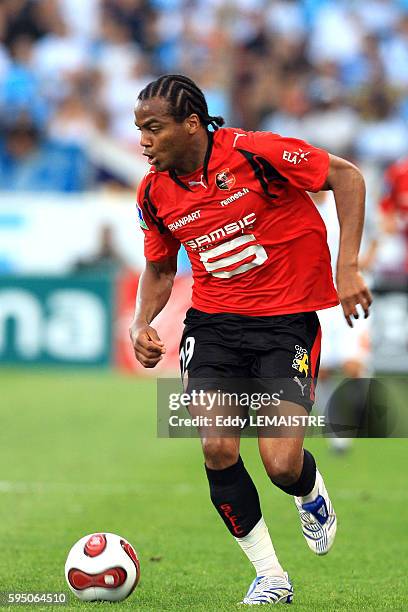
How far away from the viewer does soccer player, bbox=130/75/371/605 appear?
15.8ft

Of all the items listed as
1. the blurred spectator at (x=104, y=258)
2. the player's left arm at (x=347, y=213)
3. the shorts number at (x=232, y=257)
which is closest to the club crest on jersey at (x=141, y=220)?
the shorts number at (x=232, y=257)

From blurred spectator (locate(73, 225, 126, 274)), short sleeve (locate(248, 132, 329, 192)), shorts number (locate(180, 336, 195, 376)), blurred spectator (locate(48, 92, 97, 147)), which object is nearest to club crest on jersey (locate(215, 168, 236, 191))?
short sleeve (locate(248, 132, 329, 192))

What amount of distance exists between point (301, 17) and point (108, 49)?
295cm

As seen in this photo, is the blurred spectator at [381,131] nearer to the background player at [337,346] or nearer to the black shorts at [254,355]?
the background player at [337,346]

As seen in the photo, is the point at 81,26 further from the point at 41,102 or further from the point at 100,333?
the point at 100,333

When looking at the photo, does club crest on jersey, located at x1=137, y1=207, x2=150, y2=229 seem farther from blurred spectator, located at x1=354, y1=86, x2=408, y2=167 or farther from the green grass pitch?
blurred spectator, located at x1=354, y1=86, x2=408, y2=167

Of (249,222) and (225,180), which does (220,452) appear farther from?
(225,180)

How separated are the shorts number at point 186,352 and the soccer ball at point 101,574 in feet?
2.64

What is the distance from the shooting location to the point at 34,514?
7.21 metres

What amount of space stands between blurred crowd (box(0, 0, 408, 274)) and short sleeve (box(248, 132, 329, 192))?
40.2 feet

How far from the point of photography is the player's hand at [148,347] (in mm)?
4910

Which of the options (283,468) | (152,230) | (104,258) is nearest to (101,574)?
(283,468)

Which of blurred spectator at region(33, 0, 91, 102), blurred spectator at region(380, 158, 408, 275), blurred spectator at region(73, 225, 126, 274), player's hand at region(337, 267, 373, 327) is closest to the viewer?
player's hand at region(337, 267, 373, 327)

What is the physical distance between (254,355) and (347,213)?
27.2 inches
